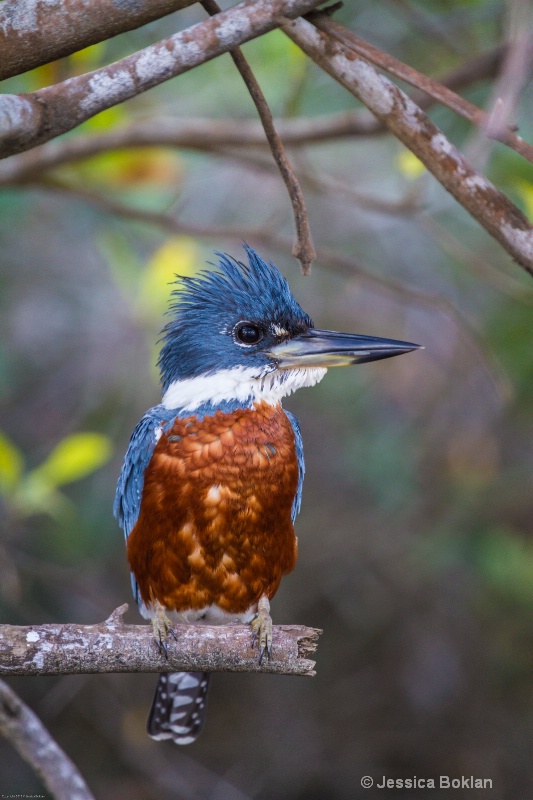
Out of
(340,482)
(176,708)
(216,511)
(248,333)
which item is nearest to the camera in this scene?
(216,511)

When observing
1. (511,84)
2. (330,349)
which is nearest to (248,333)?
(330,349)

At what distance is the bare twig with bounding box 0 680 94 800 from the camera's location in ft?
7.56

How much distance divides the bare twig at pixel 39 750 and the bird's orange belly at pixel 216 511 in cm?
48

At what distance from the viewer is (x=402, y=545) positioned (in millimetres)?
4852

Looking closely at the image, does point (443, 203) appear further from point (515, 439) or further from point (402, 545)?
point (402, 545)

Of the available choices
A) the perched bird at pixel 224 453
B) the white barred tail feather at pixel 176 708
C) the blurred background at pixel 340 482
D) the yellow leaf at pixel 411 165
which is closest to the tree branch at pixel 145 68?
the perched bird at pixel 224 453

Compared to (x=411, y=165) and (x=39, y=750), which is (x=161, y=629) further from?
(x=411, y=165)

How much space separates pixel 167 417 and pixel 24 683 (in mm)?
2912

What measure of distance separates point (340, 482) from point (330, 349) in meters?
2.96

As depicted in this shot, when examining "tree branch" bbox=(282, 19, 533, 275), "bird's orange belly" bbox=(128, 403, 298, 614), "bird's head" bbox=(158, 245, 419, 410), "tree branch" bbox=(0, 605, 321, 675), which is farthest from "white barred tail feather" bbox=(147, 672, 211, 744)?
"tree branch" bbox=(282, 19, 533, 275)

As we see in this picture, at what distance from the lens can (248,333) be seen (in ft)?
7.98

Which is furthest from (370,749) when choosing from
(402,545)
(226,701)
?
(402,545)

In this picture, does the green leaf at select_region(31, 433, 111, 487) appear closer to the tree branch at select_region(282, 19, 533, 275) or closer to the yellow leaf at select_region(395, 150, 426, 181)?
the yellow leaf at select_region(395, 150, 426, 181)
